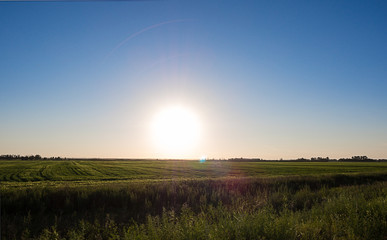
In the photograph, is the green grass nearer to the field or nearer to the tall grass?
the tall grass

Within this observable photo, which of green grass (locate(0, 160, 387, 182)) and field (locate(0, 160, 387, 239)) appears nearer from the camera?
field (locate(0, 160, 387, 239))

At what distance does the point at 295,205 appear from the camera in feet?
40.0

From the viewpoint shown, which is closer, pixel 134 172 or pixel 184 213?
pixel 184 213

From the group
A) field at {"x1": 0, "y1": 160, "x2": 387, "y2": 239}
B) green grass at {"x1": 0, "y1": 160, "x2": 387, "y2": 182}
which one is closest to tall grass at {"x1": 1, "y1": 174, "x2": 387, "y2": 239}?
field at {"x1": 0, "y1": 160, "x2": 387, "y2": 239}

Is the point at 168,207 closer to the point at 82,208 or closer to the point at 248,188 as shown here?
the point at 82,208

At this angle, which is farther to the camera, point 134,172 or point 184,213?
point 134,172

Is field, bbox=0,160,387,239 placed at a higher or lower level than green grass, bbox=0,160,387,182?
higher

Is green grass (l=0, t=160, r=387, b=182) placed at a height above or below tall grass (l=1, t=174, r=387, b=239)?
below

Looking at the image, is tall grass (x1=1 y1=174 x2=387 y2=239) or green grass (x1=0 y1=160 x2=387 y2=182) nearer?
tall grass (x1=1 y1=174 x2=387 y2=239)

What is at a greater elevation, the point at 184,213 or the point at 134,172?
the point at 184,213

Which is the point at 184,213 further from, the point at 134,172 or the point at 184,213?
the point at 134,172

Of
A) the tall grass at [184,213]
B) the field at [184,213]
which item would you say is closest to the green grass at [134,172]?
the tall grass at [184,213]

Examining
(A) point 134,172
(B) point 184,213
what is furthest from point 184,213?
(A) point 134,172

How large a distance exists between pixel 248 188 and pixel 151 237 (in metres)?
12.9
